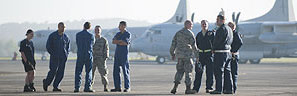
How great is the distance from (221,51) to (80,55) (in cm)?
345

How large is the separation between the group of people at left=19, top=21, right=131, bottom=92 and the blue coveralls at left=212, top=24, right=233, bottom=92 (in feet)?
7.75

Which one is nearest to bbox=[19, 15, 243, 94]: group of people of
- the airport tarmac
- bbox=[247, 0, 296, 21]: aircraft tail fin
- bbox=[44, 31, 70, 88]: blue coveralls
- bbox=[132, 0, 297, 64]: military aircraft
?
bbox=[44, 31, 70, 88]: blue coveralls

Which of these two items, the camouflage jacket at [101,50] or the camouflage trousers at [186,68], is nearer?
the camouflage trousers at [186,68]

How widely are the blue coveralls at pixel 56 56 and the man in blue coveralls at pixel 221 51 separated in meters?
3.74

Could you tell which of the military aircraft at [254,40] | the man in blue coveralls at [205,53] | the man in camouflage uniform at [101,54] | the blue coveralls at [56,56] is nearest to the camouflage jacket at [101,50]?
the man in camouflage uniform at [101,54]

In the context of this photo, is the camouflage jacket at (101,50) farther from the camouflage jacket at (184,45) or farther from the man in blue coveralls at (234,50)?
the man in blue coveralls at (234,50)

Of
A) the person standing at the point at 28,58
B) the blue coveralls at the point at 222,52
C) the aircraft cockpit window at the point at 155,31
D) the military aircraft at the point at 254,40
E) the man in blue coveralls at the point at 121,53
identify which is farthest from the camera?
the aircraft cockpit window at the point at 155,31

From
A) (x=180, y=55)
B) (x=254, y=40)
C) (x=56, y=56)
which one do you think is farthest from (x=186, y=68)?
(x=254, y=40)

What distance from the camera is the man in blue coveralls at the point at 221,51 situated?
1539cm

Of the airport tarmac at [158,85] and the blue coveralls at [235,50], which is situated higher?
the blue coveralls at [235,50]

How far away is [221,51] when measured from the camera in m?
15.5

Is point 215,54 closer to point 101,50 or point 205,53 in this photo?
point 205,53

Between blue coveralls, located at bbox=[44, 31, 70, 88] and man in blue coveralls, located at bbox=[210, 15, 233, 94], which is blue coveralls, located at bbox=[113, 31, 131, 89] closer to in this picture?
blue coveralls, located at bbox=[44, 31, 70, 88]

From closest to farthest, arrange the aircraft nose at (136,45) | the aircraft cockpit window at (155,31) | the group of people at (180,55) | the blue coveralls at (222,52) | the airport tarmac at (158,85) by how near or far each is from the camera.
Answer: the blue coveralls at (222,52) < the group of people at (180,55) < the airport tarmac at (158,85) < the aircraft cockpit window at (155,31) < the aircraft nose at (136,45)
